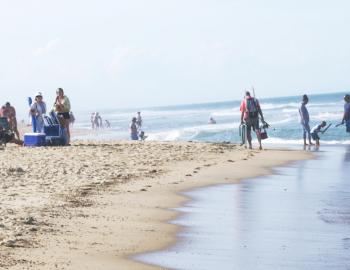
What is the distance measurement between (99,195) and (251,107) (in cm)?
890

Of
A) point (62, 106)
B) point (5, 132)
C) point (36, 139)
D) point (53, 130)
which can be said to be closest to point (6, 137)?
point (5, 132)

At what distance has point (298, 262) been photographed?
268 inches

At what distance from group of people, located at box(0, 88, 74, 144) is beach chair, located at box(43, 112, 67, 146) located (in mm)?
Result: 101

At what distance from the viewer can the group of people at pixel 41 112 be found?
19.2 m

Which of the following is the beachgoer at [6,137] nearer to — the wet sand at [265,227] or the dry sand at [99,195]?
the dry sand at [99,195]

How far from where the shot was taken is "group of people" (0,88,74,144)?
63.2 ft

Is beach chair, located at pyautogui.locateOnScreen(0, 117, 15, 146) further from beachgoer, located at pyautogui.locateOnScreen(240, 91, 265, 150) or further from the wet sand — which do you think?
the wet sand

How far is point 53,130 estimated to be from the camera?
19469 millimetres

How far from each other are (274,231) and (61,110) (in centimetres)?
1174

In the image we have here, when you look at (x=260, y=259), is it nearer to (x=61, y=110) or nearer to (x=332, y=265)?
(x=332, y=265)

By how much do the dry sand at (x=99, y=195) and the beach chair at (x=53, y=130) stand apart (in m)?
0.55

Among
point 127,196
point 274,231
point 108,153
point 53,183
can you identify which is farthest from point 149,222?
point 108,153

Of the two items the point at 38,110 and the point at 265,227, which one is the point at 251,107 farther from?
the point at 265,227

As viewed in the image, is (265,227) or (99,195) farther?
(99,195)
